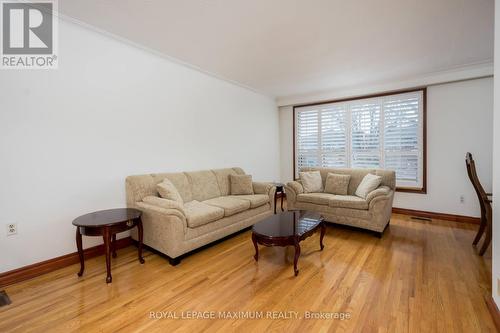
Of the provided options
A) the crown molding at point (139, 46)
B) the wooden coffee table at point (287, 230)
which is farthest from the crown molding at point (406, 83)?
the wooden coffee table at point (287, 230)

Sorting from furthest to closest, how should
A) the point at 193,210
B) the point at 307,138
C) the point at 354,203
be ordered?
the point at 307,138, the point at 354,203, the point at 193,210

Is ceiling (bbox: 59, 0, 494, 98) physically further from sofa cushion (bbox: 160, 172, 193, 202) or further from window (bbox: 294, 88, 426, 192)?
sofa cushion (bbox: 160, 172, 193, 202)

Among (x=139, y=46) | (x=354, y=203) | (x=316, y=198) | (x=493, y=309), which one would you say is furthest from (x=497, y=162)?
(x=139, y=46)

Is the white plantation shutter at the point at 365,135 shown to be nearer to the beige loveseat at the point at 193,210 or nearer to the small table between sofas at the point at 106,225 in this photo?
the beige loveseat at the point at 193,210

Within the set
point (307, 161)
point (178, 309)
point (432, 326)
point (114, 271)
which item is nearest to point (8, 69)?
point (114, 271)

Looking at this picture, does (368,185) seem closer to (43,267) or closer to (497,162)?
(497,162)

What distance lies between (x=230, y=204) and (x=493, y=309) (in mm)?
2615

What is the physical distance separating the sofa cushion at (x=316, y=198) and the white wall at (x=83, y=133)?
6.11 feet

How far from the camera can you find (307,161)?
5.69 metres

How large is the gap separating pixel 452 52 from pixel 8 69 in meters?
5.29

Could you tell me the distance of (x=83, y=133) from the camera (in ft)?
8.55

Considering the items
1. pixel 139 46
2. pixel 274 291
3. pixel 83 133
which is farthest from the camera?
pixel 139 46

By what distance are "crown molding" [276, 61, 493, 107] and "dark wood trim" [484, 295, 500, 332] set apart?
351 cm

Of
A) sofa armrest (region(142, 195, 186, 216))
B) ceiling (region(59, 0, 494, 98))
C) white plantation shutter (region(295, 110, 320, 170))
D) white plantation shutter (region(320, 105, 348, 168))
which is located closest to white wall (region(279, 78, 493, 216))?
ceiling (region(59, 0, 494, 98))
